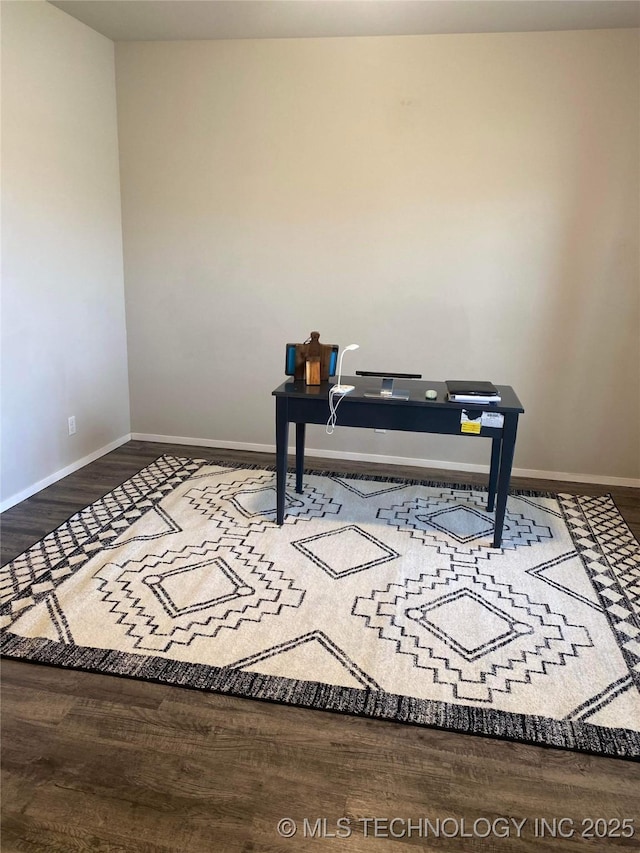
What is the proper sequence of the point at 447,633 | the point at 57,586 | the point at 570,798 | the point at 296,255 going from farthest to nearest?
the point at 296,255, the point at 57,586, the point at 447,633, the point at 570,798

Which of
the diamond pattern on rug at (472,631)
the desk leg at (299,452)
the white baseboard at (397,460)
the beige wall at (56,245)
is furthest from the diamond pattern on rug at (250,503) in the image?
the beige wall at (56,245)

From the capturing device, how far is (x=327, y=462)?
416 cm

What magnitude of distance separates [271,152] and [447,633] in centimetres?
308

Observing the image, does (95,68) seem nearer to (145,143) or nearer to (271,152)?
(145,143)

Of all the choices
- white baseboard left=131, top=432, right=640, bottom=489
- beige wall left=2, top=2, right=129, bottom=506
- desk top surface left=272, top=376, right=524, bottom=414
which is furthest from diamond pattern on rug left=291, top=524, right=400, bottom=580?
beige wall left=2, top=2, right=129, bottom=506

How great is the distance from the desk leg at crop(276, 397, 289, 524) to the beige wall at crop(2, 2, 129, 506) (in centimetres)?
147

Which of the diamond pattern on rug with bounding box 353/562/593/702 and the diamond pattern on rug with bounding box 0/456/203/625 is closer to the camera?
the diamond pattern on rug with bounding box 353/562/593/702

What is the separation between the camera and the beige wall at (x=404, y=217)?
3.48 m

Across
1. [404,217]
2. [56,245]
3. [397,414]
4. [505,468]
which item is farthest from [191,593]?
[404,217]

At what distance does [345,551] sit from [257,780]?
1.34m

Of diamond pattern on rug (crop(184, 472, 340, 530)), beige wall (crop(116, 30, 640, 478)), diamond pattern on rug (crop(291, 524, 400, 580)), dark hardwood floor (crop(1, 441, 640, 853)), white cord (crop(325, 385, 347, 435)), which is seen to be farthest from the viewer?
beige wall (crop(116, 30, 640, 478))

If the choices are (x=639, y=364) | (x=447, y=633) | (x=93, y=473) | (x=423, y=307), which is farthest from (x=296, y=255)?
(x=447, y=633)

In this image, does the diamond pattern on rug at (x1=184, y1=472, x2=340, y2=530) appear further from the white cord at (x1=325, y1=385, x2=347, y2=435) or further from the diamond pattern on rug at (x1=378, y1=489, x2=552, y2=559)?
the white cord at (x1=325, y1=385, x2=347, y2=435)

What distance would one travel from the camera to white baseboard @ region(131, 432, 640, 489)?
3900 millimetres
